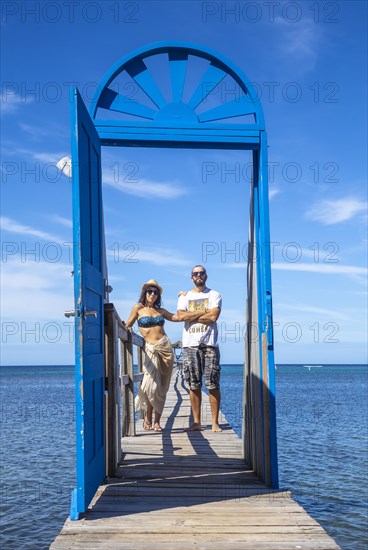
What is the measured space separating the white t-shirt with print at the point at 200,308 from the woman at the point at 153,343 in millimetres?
505

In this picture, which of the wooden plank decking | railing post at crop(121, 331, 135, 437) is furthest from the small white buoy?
railing post at crop(121, 331, 135, 437)

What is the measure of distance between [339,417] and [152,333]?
19.2 metres

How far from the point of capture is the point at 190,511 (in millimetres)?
3682

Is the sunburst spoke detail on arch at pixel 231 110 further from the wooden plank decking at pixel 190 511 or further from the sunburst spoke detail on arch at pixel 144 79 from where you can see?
the wooden plank decking at pixel 190 511

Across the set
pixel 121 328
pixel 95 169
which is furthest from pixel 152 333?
pixel 95 169

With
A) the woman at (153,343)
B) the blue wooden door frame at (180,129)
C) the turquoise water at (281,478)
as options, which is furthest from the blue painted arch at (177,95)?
the turquoise water at (281,478)

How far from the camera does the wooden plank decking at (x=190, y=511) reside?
3.12 metres

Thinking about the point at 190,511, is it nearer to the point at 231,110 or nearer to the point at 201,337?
the point at 201,337

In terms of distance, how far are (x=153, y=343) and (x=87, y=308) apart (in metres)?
3.22

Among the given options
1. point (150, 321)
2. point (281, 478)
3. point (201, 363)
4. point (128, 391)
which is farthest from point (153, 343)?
point (281, 478)

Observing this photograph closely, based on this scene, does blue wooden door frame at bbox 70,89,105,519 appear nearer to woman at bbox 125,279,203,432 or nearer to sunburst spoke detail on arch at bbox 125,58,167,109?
sunburst spoke detail on arch at bbox 125,58,167,109

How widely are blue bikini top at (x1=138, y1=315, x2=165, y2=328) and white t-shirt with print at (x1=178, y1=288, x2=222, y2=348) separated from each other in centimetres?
63

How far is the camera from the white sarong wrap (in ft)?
22.8

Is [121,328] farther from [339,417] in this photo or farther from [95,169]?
[339,417]
